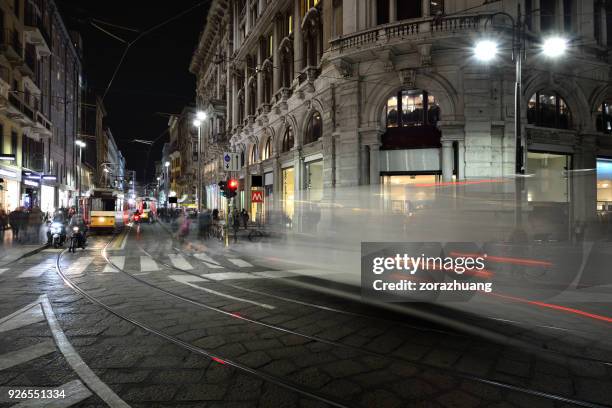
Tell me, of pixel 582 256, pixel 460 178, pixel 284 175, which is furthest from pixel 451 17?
pixel 284 175

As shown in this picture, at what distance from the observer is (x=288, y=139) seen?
93.5 ft

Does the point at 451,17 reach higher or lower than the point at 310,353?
higher

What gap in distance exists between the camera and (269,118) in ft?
101

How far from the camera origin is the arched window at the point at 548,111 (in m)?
19.4

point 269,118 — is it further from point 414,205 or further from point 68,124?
point 68,124

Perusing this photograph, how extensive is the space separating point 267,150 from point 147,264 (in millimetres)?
21201

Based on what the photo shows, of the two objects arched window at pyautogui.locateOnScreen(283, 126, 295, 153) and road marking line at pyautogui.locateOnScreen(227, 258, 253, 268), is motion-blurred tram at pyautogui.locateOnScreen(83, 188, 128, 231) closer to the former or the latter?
arched window at pyautogui.locateOnScreen(283, 126, 295, 153)

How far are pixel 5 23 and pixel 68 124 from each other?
22.7 metres

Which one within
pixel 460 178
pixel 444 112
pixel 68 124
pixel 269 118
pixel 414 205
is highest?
pixel 68 124

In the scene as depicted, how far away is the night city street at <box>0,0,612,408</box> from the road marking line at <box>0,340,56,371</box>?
33mm

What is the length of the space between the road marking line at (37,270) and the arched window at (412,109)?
15153 mm

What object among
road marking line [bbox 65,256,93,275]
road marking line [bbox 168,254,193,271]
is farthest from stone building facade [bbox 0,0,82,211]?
road marking line [bbox 168,254,193,271]

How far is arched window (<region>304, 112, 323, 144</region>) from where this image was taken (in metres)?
23.6

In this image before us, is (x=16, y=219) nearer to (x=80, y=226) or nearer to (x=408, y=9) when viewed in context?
(x=80, y=226)
